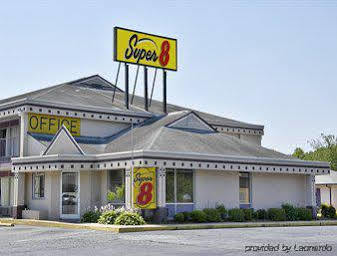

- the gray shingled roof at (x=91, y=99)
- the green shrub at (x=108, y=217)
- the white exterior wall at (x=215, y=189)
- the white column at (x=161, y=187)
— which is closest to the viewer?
the green shrub at (x=108, y=217)

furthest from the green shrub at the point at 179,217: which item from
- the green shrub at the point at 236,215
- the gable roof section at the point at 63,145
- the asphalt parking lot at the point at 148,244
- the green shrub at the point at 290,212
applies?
the green shrub at the point at 290,212

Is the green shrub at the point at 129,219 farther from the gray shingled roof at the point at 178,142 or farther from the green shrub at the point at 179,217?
the gray shingled roof at the point at 178,142

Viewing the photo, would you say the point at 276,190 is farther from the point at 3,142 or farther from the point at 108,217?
the point at 3,142

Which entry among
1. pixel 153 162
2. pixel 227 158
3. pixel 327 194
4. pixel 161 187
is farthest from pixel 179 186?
pixel 327 194

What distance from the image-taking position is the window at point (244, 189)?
34094 mm

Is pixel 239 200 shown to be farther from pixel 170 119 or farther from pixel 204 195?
pixel 170 119

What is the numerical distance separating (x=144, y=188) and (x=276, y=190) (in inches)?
376

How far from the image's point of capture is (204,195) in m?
32.2

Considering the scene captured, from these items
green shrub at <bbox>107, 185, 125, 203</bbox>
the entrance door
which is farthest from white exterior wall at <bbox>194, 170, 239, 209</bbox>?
the entrance door

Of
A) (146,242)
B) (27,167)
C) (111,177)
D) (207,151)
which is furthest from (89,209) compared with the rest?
(146,242)

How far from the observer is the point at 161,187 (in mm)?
29859

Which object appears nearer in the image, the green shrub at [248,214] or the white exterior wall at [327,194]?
the green shrub at [248,214]

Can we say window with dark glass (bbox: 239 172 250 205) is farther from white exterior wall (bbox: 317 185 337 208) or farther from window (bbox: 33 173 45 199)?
white exterior wall (bbox: 317 185 337 208)

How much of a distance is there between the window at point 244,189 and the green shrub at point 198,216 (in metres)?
4.45
